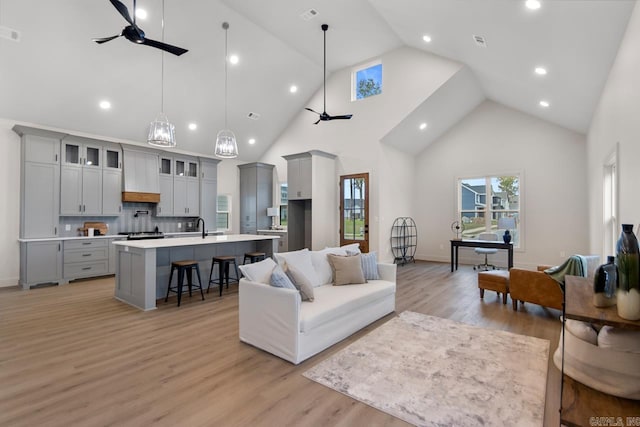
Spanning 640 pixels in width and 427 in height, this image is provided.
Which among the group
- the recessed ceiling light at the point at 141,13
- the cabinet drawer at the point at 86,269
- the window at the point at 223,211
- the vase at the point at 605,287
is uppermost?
the recessed ceiling light at the point at 141,13

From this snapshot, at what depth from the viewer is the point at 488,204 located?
7.93 m

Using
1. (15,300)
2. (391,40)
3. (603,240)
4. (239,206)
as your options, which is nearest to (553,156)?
(603,240)

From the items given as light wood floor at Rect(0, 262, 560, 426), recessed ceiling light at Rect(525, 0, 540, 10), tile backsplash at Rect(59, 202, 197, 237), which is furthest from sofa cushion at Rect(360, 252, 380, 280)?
tile backsplash at Rect(59, 202, 197, 237)

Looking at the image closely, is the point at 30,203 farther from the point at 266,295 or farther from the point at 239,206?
the point at 266,295

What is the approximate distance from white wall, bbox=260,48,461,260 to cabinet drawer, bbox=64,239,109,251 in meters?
5.26

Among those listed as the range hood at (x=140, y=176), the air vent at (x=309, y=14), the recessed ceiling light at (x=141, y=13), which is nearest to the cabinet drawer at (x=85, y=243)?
the range hood at (x=140, y=176)

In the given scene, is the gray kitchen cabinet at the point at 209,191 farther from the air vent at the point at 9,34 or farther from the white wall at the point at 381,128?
the air vent at the point at 9,34

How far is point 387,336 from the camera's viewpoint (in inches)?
132

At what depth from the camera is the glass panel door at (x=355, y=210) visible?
776cm

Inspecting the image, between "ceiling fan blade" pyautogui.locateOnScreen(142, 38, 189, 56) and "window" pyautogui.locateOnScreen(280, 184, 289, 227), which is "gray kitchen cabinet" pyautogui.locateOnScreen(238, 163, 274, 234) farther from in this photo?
"ceiling fan blade" pyautogui.locateOnScreen(142, 38, 189, 56)

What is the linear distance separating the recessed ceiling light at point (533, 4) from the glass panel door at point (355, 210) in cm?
469

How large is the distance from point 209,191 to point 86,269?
11.2ft

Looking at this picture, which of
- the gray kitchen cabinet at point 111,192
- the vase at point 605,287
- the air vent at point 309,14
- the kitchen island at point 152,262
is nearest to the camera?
the vase at point 605,287

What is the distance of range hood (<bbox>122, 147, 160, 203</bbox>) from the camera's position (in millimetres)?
7012
